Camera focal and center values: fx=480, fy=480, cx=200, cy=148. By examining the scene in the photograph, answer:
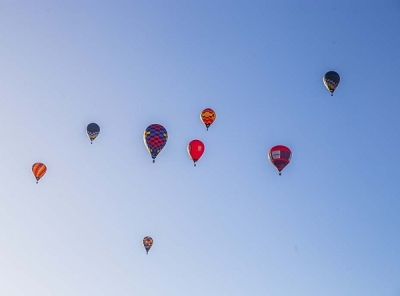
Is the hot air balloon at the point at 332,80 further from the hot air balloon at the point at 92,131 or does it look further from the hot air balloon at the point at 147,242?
the hot air balloon at the point at 147,242

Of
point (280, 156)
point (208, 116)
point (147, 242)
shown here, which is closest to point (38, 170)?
point (147, 242)

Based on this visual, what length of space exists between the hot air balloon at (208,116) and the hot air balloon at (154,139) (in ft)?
11.8

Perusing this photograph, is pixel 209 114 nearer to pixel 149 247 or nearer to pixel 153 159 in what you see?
pixel 153 159

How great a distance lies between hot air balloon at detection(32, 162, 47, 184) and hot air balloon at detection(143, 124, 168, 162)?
7730 mm

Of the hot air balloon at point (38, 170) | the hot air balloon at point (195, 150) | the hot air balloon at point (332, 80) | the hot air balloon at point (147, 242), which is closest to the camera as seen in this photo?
the hot air balloon at point (332, 80)

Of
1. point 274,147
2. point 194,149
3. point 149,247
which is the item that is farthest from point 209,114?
point 149,247

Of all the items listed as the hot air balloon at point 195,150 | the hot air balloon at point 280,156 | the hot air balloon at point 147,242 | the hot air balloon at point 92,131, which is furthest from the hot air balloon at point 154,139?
the hot air balloon at point 147,242

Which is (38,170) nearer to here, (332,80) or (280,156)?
(280,156)

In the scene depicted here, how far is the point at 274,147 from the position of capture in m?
28.6

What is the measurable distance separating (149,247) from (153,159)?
9603 millimetres

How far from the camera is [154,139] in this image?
2833 cm

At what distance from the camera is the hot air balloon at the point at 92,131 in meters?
31.3

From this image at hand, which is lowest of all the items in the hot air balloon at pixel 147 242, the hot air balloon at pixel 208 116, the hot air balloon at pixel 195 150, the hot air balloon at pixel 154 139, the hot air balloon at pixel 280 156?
the hot air balloon at pixel 147 242

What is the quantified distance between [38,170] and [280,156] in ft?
50.8
